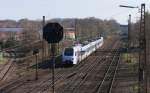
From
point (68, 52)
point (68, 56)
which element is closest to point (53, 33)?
point (68, 56)

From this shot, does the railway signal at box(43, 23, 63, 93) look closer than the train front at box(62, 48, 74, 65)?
Yes

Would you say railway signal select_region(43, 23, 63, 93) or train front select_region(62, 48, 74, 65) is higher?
railway signal select_region(43, 23, 63, 93)

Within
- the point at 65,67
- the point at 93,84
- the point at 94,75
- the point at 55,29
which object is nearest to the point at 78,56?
the point at 65,67

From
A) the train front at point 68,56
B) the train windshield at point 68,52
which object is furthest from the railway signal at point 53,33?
the train windshield at point 68,52

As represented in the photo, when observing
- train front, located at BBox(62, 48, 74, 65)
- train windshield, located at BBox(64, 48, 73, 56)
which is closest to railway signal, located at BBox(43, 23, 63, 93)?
train front, located at BBox(62, 48, 74, 65)

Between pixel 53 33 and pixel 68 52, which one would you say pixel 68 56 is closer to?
pixel 68 52

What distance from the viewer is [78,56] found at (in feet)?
165

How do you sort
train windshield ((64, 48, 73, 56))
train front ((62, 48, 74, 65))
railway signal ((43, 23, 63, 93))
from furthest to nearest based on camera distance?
1. train windshield ((64, 48, 73, 56))
2. train front ((62, 48, 74, 65))
3. railway signal ((43, 23, 63, 93))

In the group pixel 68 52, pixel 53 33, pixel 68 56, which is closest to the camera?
pixel 53 33

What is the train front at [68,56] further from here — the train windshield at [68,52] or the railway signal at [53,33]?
the railway signal at [53,33]

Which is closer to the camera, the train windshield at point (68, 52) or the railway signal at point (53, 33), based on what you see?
the railway signal at point (53, 33)

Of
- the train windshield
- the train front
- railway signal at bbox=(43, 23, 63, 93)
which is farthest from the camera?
the train windshield

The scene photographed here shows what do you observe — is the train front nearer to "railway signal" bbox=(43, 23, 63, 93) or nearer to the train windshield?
the train windshield

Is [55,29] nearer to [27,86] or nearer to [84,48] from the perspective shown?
[27,86]
